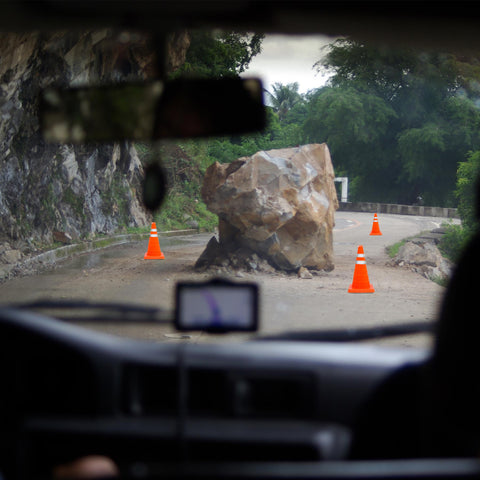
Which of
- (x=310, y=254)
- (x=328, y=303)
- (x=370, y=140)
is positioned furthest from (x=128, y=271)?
(x=370, y=140)

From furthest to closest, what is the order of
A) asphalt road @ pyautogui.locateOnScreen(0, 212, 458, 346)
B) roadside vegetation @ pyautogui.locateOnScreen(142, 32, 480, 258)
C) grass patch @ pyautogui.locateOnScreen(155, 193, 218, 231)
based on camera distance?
1. roadside vegetation @ pyautogui.locateOnScreen(142, 32, 480, 258)
2. grass patch @ pyautogui.locateOnScreen(155, 193, 218, 231)
3. asphalt road @ pyautogui.locateOnScreen(0, 212, 458, 346)

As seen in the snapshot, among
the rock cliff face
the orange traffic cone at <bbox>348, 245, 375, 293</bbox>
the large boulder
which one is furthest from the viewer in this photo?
the large boulder

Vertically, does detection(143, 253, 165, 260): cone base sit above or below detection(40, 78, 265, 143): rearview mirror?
below

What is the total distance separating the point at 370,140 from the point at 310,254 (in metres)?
25.3

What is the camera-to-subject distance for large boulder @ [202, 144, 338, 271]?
1246 centimetres

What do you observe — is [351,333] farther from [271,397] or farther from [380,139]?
[380,139]

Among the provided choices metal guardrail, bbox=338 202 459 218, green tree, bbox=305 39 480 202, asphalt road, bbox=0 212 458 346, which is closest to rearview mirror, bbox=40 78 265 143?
asphalt road, bbox=0 212 458 346

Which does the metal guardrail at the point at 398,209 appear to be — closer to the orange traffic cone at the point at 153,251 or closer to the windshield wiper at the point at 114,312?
the orange traffic cone at the point at 153,251

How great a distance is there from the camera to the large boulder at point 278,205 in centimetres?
1246

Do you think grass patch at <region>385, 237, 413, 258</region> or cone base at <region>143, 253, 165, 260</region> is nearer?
cone base at <region>143, 253, 165, 260</region>

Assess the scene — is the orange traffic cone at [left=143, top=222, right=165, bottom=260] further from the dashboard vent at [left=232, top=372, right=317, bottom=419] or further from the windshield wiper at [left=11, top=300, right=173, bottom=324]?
the dashboard vent at [left=232, top=372, right=317, bottom=419]

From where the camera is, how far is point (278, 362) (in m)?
2.17

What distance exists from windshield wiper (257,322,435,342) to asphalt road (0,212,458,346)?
3.07 meters

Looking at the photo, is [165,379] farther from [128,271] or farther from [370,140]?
[370,140]
